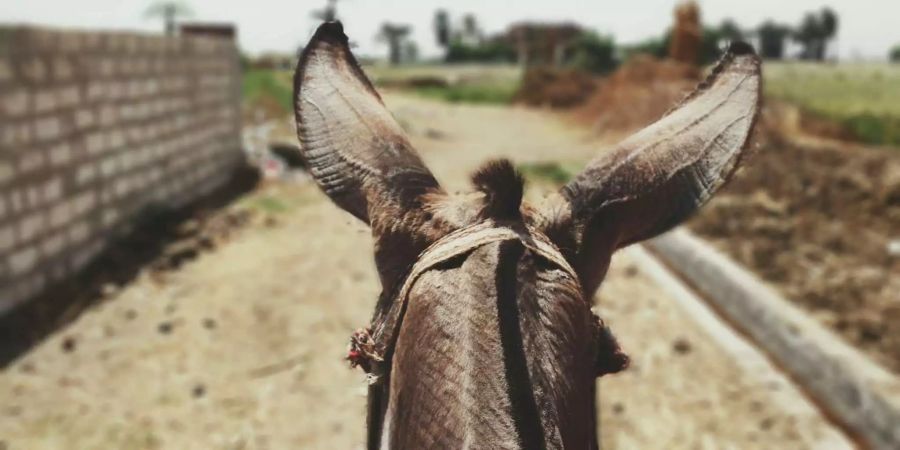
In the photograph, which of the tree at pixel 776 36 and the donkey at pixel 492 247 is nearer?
the donkey at pixel 492 247

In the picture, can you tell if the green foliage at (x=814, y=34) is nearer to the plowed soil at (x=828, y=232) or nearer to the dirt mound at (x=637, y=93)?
the dirt mound at (x=637, y=93)

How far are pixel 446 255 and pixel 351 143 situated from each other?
0.56 m

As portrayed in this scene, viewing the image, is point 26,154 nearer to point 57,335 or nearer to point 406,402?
point 57,335

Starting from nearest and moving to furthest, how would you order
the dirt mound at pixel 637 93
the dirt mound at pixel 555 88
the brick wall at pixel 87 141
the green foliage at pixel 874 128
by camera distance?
the brick wall at pixel 87 141 → the green foliage at pixel 874 128 → the dirt mound at pixel 637 93 → the dirt mound at pixel 555 88

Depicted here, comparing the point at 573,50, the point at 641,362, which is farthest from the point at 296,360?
the point at 573,50

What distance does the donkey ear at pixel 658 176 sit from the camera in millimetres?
1892

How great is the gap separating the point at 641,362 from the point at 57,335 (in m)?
4.79

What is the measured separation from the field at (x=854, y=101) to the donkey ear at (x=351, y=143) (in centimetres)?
1594

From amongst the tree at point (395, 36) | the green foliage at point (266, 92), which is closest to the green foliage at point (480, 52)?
the tree at point (395, 36)

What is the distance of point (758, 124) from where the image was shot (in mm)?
2148

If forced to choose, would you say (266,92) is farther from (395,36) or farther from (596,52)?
(395,36)

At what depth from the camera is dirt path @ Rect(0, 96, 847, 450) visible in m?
5.34

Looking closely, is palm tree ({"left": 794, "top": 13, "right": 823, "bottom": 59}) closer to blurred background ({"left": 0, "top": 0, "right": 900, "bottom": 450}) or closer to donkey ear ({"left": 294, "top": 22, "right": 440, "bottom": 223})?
blurred background ({"left": 0, "top": 0, "right": 900, "bottom": 450})

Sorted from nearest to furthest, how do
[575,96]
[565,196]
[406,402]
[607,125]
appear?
1. [406,402]
2. [565,196]
3. [607,125]
4. [575,96]
